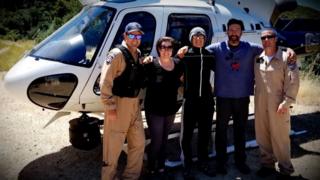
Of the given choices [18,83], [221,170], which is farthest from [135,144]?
[18,83]

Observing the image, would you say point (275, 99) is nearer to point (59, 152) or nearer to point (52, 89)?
point (52, 89)

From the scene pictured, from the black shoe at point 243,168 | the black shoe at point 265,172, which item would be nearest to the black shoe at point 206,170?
the black shoe at point 243,168

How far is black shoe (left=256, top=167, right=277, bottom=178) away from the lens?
4750 mm

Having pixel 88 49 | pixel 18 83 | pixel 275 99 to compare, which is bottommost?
pixel 275 99

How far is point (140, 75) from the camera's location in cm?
414

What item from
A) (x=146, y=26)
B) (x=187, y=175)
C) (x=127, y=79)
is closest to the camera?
(x=127, y=79)

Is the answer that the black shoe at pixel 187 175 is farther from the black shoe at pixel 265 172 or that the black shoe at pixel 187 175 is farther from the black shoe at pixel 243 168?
the black shoe at pixel 265 172

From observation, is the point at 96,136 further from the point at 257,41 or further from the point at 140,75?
the point at 257,41

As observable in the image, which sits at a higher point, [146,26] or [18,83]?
[146,26]

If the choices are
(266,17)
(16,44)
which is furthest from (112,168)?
(16,44)

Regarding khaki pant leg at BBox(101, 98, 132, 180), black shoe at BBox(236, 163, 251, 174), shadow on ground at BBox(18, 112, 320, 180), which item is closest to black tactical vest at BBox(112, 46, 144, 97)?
khaki pant leg at BBox(101, 98, 132, 180)

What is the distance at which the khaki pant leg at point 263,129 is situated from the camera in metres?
4.53

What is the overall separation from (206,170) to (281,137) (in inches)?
39.1

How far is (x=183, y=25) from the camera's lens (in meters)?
5.29
